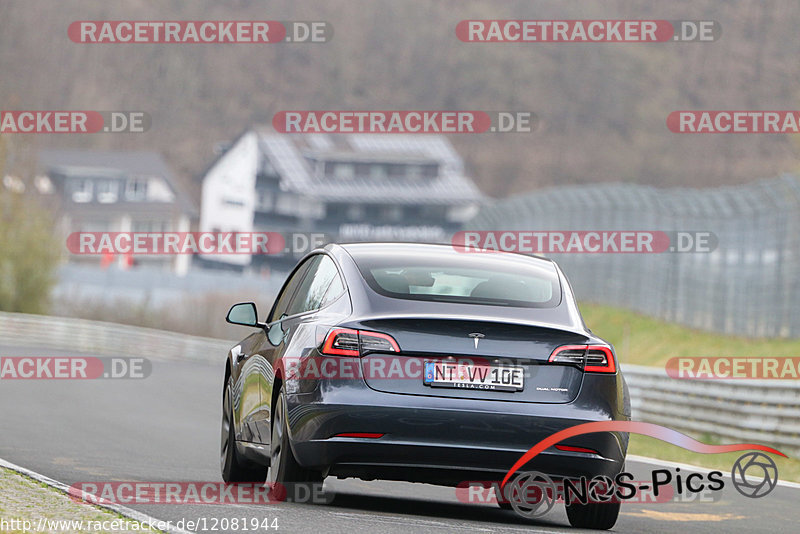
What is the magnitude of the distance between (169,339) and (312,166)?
236 ft

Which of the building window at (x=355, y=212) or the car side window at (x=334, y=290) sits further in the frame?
the building window at (x=355, y=212)

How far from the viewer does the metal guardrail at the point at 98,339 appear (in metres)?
43.7

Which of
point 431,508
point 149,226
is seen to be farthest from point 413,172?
point 431,508

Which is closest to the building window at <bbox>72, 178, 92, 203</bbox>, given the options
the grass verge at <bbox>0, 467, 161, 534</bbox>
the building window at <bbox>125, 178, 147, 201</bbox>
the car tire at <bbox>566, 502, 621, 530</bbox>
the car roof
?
the building window at <bbox>125, 178, 147, 201</bbox>

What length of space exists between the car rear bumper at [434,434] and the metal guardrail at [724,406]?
25.3 ft

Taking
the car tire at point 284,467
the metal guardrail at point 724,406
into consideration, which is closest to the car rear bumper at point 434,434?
the car tire at point 284,467

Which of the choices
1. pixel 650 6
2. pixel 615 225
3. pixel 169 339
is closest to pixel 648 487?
pixel 615 225

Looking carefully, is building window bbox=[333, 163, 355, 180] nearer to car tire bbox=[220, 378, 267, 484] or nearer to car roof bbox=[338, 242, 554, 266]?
car tire bbox=[220, 378, 267, 484]

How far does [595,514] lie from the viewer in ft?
26.6

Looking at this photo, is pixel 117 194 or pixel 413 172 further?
pixel 413 172

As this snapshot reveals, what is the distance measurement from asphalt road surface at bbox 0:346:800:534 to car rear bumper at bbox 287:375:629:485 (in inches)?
12.2

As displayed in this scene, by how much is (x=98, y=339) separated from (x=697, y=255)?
20394 millimetres

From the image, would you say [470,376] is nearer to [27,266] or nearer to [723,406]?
[723,406]

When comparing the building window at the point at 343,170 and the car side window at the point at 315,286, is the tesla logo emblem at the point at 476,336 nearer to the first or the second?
the car side window at the point at 315,286
